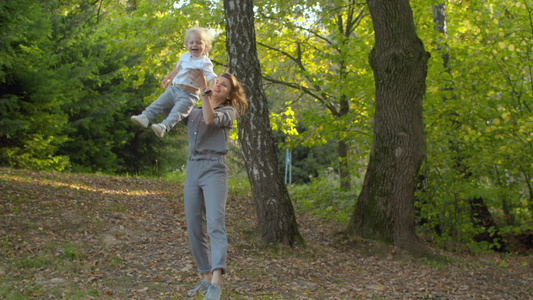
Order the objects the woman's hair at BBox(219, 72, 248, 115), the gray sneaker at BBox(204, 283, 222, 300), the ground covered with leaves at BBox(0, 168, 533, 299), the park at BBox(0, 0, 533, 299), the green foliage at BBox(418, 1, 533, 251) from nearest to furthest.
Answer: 1. the gray sneaker at BBox(204, 283, 222, 300)
2. the woman's hair at BBox(219, 72, 248, 115)
3. the ground covered with leaves at BBox(0, 168, 533, 299)
4. the park at BBox(0, 0, 533, 299)
5. the green foliage at BBox(418, 1, 533, 251)

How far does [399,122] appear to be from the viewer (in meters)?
7.21

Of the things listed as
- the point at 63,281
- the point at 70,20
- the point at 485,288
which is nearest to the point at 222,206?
the point at 63,281

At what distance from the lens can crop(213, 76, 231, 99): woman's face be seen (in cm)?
402

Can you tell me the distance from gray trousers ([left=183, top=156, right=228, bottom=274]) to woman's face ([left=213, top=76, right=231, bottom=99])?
559 mm

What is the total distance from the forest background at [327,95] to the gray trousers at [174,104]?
13.8 ft

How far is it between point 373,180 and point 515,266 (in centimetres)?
265

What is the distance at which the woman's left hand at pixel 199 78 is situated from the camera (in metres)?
3.94

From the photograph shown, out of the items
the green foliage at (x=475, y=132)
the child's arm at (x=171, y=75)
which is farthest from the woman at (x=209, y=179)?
the green foliage at (x=475, y=132)

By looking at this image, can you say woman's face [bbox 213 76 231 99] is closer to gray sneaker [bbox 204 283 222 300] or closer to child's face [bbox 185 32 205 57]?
child's face [bbox 185 32 205 57]

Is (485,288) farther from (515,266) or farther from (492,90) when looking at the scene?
(492,90)

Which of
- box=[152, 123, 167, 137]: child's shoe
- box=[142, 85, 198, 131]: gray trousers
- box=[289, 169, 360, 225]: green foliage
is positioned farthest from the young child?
box=[289, 169, 360, 225]: green foliage

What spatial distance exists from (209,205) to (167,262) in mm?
2512

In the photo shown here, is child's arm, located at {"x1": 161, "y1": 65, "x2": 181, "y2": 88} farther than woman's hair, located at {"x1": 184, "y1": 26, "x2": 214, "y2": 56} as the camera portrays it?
Yes

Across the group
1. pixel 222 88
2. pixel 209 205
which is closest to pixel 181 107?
pixel 222 88
